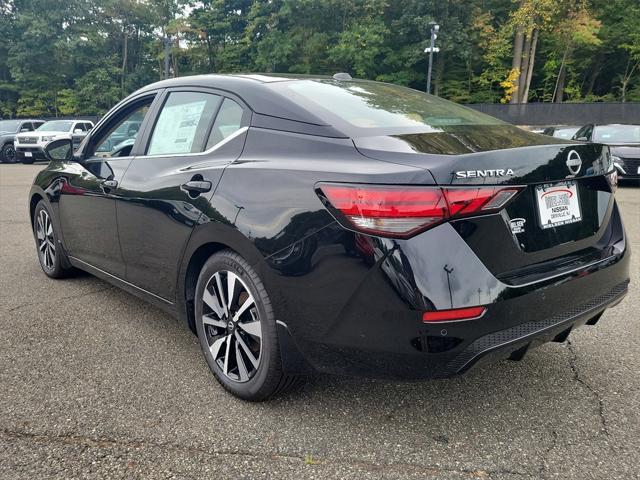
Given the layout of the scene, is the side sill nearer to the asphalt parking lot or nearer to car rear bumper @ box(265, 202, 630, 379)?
the asphalt parking lot

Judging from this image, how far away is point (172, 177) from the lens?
2.79m

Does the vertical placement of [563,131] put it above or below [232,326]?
below

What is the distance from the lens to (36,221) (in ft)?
15.4

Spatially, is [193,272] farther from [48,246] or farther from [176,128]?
[48,246]

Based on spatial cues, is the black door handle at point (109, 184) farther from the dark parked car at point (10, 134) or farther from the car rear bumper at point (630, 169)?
the dark parked car at point (10, 134)

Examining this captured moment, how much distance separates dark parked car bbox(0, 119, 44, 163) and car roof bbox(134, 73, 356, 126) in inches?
834

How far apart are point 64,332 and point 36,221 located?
69.1 inches


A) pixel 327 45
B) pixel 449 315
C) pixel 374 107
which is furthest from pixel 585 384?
pixel 327 45

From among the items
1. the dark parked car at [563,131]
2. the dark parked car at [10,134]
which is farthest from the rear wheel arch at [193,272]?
the dark parked car at [10,134]

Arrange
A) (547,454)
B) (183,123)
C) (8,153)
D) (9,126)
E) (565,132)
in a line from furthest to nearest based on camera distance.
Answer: (9,126) < (8,153) < (565,132) < (183,123) < (547,454)

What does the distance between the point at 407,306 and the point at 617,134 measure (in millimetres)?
12204

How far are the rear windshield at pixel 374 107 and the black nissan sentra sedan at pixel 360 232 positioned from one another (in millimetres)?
16

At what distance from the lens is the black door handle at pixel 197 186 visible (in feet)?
8.29

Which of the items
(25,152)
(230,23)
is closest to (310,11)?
(230,23)
